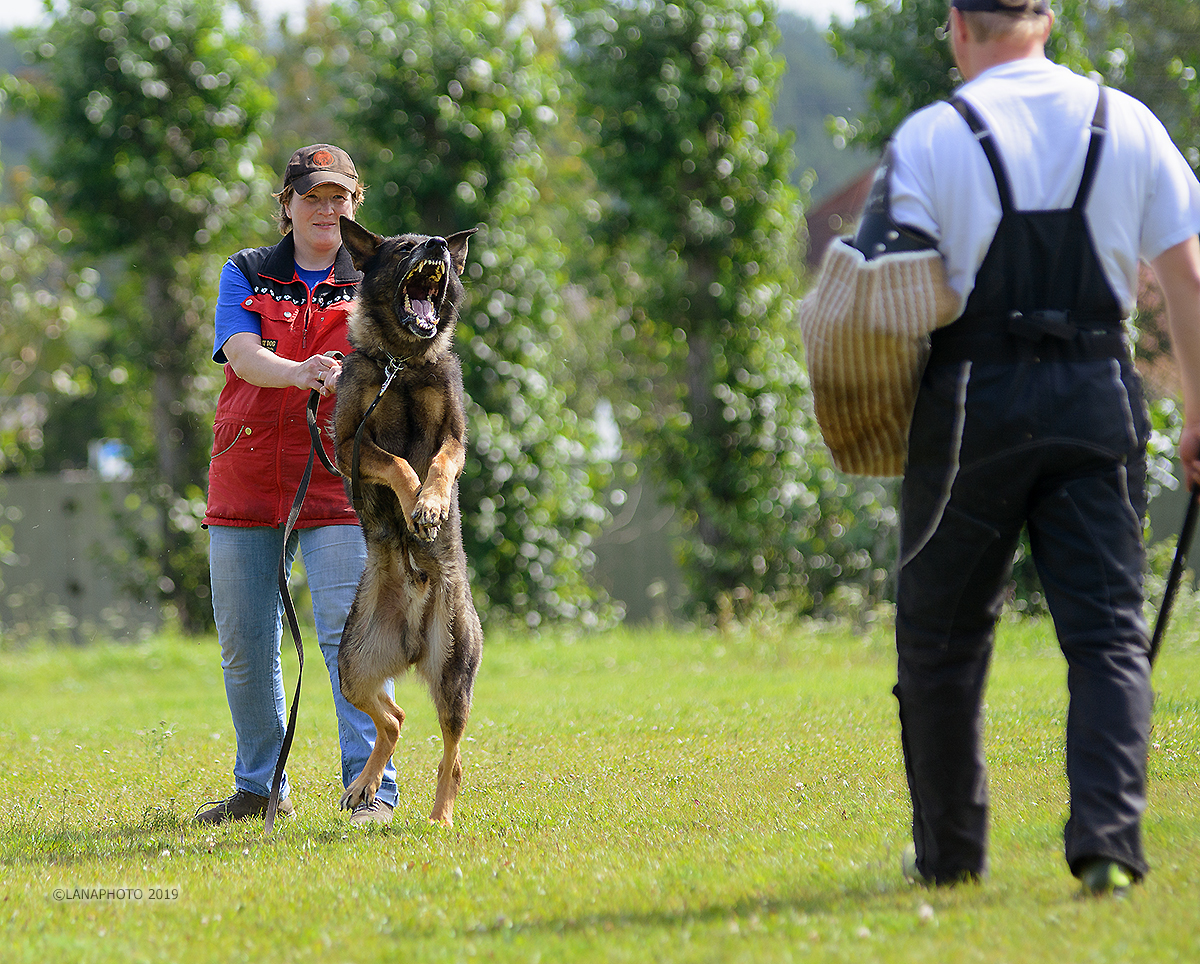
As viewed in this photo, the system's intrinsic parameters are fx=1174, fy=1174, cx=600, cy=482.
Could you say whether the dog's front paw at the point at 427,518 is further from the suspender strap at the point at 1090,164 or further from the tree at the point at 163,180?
the tree at the point at 163,180

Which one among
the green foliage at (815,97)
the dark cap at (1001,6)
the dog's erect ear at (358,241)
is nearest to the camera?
the dark cap at (1001,6)

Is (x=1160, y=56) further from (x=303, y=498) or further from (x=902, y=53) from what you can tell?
(x=303, y=498)

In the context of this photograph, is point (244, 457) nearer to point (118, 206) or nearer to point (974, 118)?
point (974, 118)

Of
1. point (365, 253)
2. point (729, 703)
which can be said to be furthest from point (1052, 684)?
point (365, 253)

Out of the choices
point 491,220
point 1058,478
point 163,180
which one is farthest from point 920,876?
point 163,180

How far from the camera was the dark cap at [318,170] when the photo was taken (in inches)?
187

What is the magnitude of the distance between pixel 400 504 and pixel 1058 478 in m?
2.47

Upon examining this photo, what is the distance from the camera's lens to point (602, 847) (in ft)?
12.8

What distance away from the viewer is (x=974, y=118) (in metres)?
2.88

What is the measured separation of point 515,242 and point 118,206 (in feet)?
14.5

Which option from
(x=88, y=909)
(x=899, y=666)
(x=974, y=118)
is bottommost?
(x=88, y=909)

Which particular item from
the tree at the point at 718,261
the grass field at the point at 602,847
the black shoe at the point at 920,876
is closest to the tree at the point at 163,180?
the tree at the point at 718,261

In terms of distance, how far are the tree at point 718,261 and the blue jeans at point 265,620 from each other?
305 inches

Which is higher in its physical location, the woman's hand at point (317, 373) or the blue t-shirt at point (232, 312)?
the blue t-shirt at point (232, 312)
